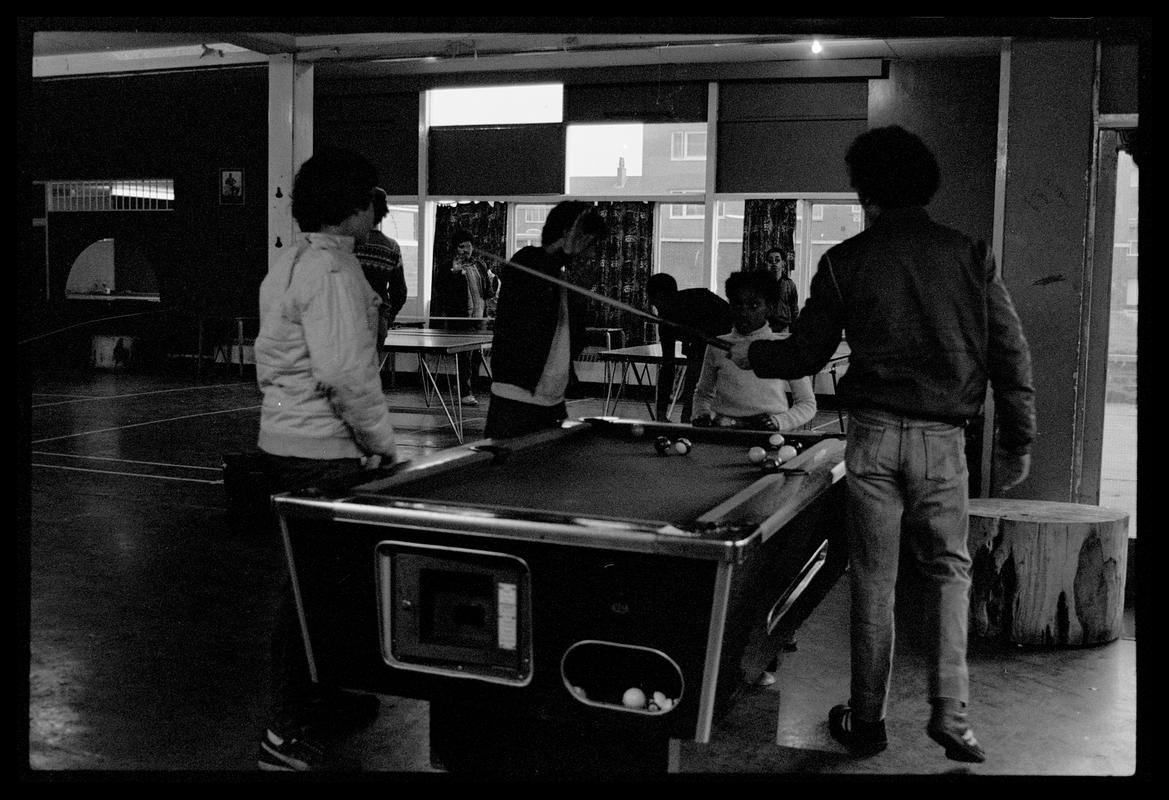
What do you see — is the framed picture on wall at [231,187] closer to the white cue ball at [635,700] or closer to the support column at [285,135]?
the support column at [285,135]

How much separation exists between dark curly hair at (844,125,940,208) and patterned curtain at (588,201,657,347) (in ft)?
30.5

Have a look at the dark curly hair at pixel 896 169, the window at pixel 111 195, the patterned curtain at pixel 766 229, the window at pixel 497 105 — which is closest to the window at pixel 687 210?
the patterned curtain at pixel 766 229

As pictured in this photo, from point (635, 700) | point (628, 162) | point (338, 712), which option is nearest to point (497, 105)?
point (628, 162)

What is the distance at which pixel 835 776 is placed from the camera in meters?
2.77

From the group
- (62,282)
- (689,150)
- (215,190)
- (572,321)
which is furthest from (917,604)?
(62,282)

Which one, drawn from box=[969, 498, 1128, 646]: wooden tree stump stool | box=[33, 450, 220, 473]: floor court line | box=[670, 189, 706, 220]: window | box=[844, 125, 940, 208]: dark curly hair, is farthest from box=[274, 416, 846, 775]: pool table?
box=[670, 189, 706, 220]: window

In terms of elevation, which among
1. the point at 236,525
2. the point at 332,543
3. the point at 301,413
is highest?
the point at 301,413

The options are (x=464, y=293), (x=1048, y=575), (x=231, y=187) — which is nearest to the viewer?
(x=1048, y=575)

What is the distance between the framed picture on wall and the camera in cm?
1388

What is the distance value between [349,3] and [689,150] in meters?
10.1

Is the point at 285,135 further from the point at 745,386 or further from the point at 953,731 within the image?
the point at 953,731

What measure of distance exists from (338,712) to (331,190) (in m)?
1.36

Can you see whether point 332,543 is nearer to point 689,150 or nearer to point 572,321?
point 572,321

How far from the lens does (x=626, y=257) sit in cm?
1243
